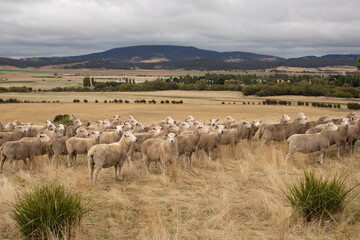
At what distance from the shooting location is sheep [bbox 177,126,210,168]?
1417cm

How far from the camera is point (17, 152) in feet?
42.9

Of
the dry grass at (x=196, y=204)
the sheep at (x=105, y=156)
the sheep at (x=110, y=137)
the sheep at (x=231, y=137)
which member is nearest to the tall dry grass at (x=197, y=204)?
the dry grass at (x=196, y=204)

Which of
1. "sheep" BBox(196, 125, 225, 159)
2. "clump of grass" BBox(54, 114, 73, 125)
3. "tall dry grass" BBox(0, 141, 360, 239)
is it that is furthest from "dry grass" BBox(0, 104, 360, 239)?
"clump of grass" BBox(54, 114, 73, 125)

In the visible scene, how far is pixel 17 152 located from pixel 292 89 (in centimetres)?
7899

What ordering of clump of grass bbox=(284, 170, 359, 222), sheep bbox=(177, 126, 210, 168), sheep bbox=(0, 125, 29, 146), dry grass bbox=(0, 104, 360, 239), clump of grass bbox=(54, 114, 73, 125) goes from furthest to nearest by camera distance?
clump of grass bbox=(54, 114, 73, 125)
sheep bbox=(0, 125, 29, 146)
sheep bbox=(177, 126, 210, 168)
clump of grass bbox=(284, 170, 359, 222)
dry grass bbox=(0, 104, 360, 239)

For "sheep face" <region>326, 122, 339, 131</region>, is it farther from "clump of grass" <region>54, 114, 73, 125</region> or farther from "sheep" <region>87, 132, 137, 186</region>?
"clump of grass" <region>54, 114, 73, 125</region>

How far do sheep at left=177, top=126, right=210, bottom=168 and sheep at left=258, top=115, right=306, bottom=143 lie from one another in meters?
4.22

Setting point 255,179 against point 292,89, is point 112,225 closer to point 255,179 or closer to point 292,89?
point 255,179

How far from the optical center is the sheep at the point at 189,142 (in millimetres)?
14167

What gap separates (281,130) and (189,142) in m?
5.84

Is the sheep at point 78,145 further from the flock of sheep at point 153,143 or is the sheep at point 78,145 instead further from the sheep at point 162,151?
the sheep at point 162,151

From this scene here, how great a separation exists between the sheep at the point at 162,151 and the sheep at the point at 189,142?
969 mm

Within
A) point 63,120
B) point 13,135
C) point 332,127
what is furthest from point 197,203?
point 63,120

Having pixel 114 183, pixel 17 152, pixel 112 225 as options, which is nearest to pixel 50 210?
pixel 112 225
